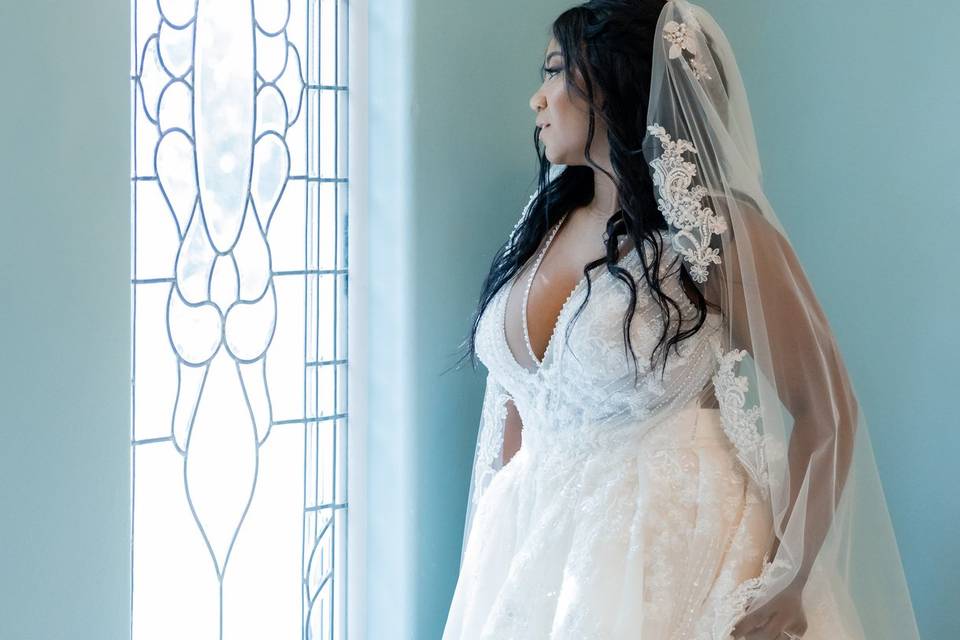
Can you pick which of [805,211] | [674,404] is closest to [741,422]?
[674,404]

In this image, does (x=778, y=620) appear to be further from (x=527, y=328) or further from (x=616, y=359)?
(x=527, y=328)

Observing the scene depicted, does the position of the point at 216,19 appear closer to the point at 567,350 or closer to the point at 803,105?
the point at 567,350

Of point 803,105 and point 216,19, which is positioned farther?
point 803,105

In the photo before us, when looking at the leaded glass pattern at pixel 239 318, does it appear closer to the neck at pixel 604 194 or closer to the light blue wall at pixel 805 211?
the light blue wall at pixel 805 211

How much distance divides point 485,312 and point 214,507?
0.57m

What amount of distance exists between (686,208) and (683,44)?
23cm

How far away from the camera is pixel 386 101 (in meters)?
1.89

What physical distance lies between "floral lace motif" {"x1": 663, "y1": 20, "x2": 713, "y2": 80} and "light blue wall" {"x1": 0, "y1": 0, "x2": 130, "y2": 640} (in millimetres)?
791

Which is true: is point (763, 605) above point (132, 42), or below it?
below

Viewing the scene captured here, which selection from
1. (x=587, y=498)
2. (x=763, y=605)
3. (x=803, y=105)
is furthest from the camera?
(x=803, y=105)

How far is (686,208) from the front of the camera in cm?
149

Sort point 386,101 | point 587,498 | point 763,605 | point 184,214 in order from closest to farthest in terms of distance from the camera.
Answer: point 763,605
point 587,498
point 184,214
point 386,101

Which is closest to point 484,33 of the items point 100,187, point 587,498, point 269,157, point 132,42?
point 269,157

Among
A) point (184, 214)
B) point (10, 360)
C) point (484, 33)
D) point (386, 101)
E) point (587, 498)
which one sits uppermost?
point (484, 33)
